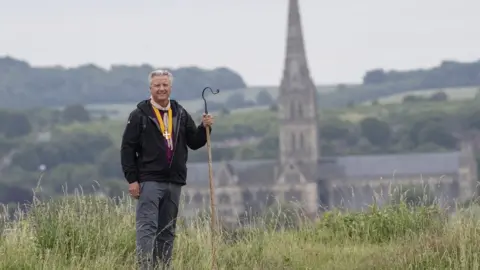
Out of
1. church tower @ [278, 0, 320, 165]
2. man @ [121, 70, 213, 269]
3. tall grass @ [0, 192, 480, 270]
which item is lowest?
church tower @ [278, 0, 320, 165]

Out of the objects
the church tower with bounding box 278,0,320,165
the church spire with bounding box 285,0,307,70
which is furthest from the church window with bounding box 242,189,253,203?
the church spire with bounding box 285,0,307,70

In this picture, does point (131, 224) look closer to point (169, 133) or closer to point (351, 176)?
point (169, 133)

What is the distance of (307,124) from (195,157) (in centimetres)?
1919

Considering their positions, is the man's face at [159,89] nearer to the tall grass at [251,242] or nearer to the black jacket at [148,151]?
the black jacket at [148,151]

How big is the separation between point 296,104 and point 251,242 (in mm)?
166144

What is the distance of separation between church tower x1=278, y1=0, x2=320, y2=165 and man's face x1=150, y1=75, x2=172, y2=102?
162445 millimetres

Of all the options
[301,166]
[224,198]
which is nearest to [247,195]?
[224,198]

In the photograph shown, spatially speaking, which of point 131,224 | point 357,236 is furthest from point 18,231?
point 357,236

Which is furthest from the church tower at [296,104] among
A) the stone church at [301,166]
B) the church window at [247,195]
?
the church window at [247,195]

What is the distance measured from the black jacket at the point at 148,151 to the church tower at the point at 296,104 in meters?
162

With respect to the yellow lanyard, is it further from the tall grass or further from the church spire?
the church spire

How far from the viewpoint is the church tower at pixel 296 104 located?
173m

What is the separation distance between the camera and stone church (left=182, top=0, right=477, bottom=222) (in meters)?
158

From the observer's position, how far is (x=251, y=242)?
34.2ft
